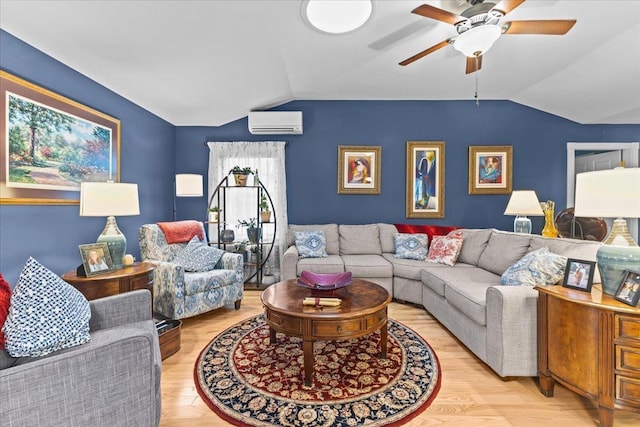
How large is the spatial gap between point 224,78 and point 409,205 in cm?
303

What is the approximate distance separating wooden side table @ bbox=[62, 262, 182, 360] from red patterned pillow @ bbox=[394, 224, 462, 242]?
3011mm

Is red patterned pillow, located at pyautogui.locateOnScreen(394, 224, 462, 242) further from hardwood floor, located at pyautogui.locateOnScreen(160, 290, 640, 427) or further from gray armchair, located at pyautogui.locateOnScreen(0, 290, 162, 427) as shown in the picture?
gray armchair, located at pyautogui.locateOnScreen(0, 290, 162, 427)

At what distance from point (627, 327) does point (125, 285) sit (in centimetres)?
320

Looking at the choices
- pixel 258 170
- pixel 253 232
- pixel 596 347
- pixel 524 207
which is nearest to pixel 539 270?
pixel 596 347

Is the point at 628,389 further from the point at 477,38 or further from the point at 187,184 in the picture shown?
the point at 187,184

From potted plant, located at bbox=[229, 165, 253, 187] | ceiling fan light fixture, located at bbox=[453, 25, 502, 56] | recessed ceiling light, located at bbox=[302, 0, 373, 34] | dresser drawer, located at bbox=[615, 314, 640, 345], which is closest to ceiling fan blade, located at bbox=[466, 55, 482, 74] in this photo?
ceiling fan light fixture, located at bbox=[453, 25, 502, 56]

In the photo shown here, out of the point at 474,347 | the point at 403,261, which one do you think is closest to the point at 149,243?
the point at 403,261

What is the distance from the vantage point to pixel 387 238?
13.3 feet

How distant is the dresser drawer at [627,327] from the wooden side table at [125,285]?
2.85 metres

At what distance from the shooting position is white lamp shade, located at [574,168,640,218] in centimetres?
148

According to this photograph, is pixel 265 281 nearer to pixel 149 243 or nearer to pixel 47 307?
pixel 149 243

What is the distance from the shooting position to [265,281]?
13.7ft

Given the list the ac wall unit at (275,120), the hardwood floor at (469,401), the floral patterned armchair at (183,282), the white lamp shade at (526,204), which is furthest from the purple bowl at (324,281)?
the ac wall unit at (275,120)

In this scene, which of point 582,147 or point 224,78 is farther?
point 582,147
